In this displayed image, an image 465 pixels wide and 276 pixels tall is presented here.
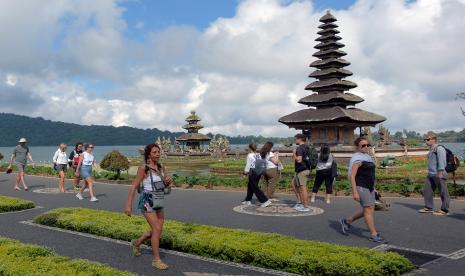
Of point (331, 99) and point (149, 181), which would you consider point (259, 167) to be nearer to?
point (149, 181)

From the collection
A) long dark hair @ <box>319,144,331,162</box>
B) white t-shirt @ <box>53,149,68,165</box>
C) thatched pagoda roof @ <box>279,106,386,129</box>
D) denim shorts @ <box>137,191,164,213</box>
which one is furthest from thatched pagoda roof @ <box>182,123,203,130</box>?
denim shorts @ <box>137,191,164,213</box>

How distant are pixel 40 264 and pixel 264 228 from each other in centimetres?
510

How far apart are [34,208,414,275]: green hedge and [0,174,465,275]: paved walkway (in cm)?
35

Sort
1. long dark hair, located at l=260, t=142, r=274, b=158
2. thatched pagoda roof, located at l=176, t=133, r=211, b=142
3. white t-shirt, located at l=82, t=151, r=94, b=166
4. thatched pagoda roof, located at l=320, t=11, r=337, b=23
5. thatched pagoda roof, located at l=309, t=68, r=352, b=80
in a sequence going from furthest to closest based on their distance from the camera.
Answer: thatched pagoda roof, located at l=176, t=133, r=211, b=142
thatched pagoda roof, located at l=320, t=11, r=337, b=23
thatched pagoda roof, located at l=309, t=68, r=352, b=80
white t-shirt, located at l=82, t=151, r=94, b=166
long dark hair, located at l=260, t=142, r=274, b=158

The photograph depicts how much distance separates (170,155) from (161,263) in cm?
6107

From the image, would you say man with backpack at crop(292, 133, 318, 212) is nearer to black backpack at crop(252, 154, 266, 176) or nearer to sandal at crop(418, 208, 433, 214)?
black backpack at crop(252, 154, 266, 176)

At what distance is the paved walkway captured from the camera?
727cm

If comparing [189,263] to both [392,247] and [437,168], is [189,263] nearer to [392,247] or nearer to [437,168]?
[392,247]

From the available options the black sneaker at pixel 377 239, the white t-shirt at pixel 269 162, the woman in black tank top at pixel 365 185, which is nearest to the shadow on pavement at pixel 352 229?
the black sneaker at pixel 377 239

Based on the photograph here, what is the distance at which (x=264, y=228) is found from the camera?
10.2 metres

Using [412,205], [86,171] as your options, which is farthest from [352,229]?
[86,171]

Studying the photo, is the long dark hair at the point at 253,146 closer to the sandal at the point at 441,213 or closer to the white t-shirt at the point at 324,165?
the white t-shirt at the point at 324,165

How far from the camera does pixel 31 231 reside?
32.7 feet

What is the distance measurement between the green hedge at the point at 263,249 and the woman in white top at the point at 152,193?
97cm
